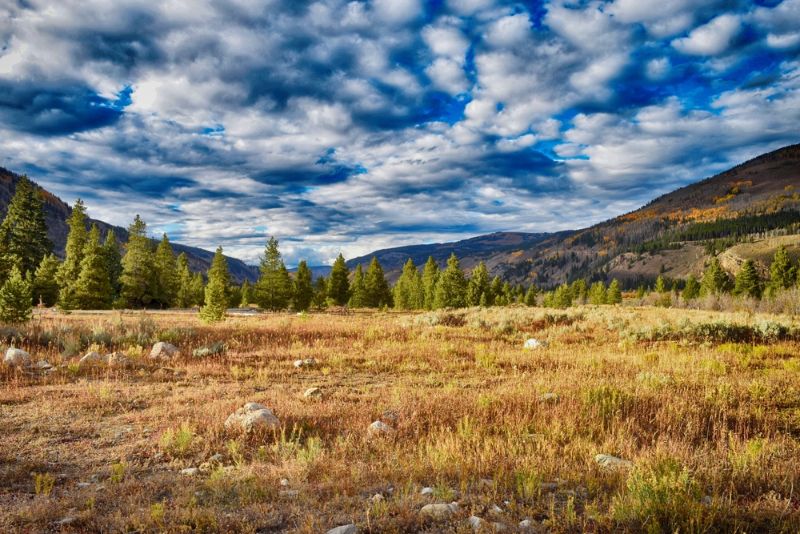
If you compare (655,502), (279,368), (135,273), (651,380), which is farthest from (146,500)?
(135,273)

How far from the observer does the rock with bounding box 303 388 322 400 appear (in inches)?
354

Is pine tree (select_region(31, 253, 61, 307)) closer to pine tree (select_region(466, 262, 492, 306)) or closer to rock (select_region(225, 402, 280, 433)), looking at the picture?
pine tree (select_region(466, 262, 492, 306))

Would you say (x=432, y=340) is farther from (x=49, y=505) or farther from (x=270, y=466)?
(x=49, y=505)

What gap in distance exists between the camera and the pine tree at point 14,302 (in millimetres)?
16506

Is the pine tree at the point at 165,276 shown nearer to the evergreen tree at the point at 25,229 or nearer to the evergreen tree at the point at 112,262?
the evergreen tree at the point at 112,262

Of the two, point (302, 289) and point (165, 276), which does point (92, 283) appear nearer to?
point (165, 276)

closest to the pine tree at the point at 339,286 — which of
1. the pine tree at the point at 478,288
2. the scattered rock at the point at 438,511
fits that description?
the pine tree at the point at 478,288

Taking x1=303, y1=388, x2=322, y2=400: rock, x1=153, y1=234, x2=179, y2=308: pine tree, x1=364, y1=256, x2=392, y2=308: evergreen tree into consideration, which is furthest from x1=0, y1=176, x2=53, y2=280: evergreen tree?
x1=303, y1=388, x2=322, y2=400: rock

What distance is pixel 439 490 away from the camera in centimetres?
448

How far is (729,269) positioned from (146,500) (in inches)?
8023

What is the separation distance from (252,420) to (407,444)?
2.65m

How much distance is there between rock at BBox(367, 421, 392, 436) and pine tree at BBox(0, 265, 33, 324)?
1795 centimetres

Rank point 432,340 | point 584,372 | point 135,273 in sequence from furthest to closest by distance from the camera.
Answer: point 135,273
point 432,340
point 584,372

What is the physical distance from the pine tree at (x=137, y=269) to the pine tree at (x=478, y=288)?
39.4m
